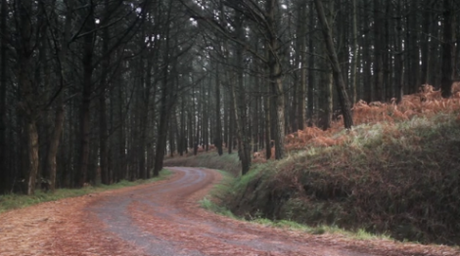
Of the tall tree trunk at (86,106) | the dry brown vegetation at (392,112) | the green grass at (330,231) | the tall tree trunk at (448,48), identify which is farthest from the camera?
the tall tree trunk at (86,106)

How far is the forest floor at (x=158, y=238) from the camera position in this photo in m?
6.31

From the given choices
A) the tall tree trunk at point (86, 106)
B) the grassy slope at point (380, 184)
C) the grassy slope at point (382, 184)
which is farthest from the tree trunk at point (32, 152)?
the grassy slope at point (382, 184)

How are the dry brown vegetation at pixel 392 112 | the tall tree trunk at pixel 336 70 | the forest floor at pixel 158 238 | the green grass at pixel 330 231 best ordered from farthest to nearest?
the tall tree trunk at pixel 336 70 < the dry brown vegetation at pixel 392 112 < the green grass at pixel 330 231 < the forest floor at pixel 158 238

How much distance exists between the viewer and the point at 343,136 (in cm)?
1358

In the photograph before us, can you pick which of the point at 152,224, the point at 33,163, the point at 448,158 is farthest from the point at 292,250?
the point at 33,163

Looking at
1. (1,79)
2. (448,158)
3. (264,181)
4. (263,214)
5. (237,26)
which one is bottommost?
(263,214)

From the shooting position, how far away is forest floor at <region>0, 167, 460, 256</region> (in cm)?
631

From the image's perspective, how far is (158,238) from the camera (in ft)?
23.8

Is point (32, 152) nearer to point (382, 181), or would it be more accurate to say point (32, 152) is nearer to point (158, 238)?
point (158, 238)

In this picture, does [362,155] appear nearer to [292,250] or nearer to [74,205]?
[292,250]

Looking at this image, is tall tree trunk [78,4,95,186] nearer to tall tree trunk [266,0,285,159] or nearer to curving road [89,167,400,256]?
curving road [89,167,400,256]

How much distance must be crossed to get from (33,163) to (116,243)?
29.7ft

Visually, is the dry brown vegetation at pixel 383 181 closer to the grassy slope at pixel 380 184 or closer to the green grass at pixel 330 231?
the grassy slope at pixel 380 184

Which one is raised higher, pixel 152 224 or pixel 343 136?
pixel 343 136
